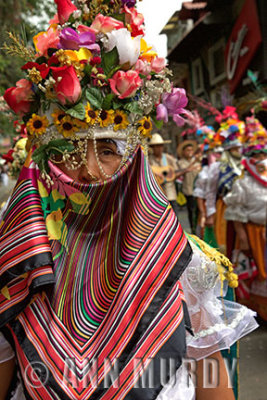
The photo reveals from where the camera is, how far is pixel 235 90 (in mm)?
15586

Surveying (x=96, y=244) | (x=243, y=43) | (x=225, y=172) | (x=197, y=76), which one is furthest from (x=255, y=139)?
(x=197, y=76)

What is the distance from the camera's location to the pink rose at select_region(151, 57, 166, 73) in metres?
1.68

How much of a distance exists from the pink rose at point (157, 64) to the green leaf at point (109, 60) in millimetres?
156

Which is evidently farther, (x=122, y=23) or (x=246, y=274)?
(x=246, y=274)

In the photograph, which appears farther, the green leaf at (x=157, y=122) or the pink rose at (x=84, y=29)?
the green leaf at (x=157, y=122)

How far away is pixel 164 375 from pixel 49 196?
0.66 metres

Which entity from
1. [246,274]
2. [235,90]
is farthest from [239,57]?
[246,274]

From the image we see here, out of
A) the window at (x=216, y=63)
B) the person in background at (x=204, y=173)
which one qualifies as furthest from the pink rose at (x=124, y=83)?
the window at (x=216, y=63)

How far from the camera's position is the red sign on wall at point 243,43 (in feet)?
Answer: 43.4

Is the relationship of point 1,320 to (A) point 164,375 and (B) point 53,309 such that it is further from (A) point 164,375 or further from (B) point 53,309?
(A) point 164,375

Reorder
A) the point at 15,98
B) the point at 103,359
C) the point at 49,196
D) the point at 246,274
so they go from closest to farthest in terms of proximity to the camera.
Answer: the point at 103,359 < the point at 49,196 < the point at 15,98 < the point at 246,274

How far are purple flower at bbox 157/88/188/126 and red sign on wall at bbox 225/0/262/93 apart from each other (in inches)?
488

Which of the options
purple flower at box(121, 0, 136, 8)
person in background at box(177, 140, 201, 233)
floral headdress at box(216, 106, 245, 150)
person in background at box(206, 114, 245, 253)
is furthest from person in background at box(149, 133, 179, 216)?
purple flower at box(121, 0, 136, 8)

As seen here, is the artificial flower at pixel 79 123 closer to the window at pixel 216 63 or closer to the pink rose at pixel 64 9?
the pink rose at pixel 64 9
